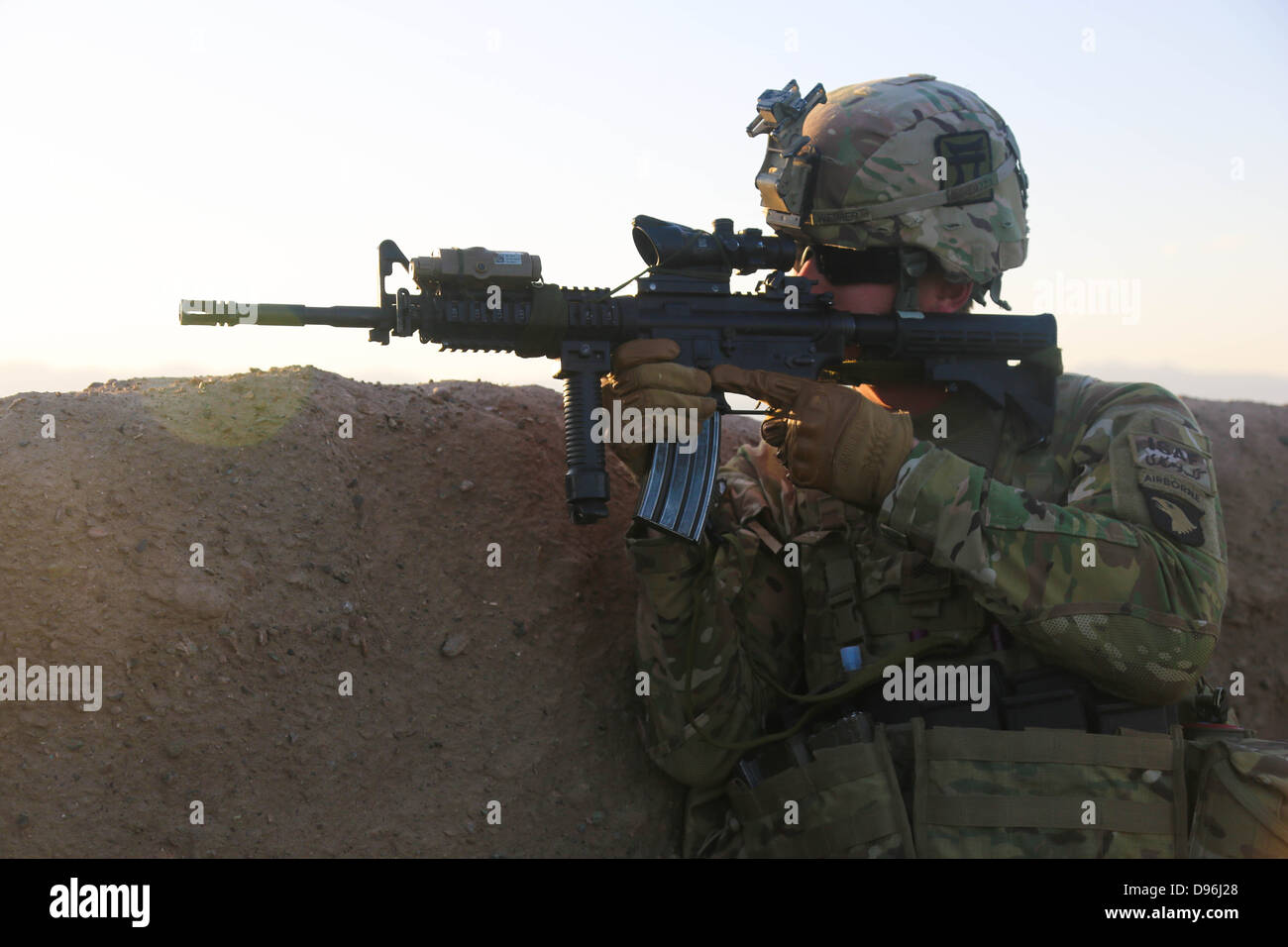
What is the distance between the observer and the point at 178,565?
Result: 370 centimetres

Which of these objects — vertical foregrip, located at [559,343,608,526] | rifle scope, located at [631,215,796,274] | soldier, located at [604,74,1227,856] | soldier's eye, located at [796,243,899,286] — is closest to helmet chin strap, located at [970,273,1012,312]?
soldier, located at [604,74,1227,856]

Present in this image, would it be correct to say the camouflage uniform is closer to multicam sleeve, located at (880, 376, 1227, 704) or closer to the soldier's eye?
multicam sleeve, located at (880, 376, 1227, 704)

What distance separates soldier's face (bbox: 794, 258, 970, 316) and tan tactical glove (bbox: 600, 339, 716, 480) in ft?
2.42

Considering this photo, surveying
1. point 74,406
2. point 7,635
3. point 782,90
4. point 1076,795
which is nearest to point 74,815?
point 7,635

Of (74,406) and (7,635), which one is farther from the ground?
(74,406)

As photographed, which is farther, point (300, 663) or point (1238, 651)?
point (1238, 651)

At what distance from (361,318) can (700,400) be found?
1.13m

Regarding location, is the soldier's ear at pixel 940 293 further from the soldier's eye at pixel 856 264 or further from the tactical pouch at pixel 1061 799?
the tactical pouch at pixel 1061 799

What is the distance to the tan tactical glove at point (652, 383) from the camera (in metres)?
3.94

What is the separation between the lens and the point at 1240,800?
3.65 metres

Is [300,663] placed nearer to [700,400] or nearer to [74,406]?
[74,406]

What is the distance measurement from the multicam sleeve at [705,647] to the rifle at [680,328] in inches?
9.3

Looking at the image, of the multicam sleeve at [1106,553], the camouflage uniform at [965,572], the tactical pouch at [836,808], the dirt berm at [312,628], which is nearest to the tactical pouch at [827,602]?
the camouflage uniform at [965,572]

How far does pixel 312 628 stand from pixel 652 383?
137 centimetres
